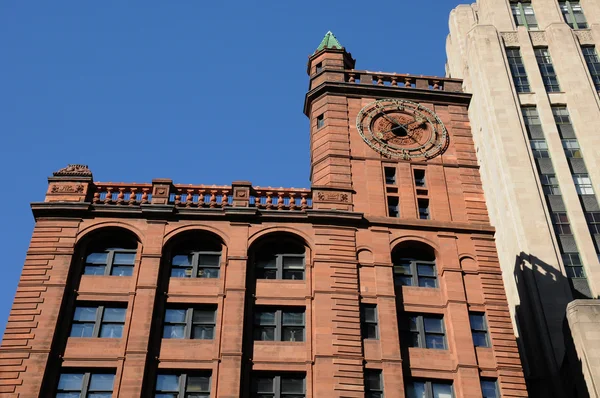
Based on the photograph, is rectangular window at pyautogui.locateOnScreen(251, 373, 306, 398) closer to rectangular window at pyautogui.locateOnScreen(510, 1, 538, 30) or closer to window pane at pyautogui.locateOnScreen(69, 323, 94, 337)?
window pane at pyautogui.locateOnScreen(69, 323, 94, 337)

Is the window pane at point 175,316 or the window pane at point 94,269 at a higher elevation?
the window pane at point 94,269

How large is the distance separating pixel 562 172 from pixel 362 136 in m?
20.2

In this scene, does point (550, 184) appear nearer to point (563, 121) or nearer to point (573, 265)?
point (563, 121)

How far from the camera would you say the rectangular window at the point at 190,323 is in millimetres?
35781

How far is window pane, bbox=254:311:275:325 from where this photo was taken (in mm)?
36469

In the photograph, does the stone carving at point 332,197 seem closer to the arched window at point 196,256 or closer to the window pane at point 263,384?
the arched window at point 196,256

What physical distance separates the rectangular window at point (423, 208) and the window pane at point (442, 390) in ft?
31.0

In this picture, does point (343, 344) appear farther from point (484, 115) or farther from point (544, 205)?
point (484, 115)

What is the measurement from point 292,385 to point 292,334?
2.55 meters

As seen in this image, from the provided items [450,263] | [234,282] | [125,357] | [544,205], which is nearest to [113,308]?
[125,357]

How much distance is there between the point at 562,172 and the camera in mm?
57719

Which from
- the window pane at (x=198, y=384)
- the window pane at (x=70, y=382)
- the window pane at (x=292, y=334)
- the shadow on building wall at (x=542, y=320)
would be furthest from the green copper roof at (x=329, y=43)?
the window pane at (x=70, y=382)

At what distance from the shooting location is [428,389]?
34844mm

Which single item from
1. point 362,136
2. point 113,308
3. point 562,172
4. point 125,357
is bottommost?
point 125,357
